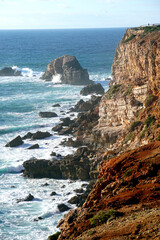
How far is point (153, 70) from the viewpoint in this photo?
42969 mm

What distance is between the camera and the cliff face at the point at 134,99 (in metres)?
40.7

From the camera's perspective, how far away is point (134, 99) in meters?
48.1

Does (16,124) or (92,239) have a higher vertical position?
(92,239)

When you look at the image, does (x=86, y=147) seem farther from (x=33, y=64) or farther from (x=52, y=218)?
(x=33, y=64)

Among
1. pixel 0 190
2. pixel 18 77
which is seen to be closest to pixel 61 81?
pixel 18 77

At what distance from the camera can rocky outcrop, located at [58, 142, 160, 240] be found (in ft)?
53.8

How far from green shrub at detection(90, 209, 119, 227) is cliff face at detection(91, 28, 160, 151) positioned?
55.8ft

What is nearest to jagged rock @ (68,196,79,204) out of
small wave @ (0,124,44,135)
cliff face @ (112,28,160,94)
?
cliff face @ (112,28,160,94)

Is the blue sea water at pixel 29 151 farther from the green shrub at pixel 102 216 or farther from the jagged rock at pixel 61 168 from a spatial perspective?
the green shrub at pixel 102 216

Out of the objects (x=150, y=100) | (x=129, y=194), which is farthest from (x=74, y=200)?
(x=129, y=194)

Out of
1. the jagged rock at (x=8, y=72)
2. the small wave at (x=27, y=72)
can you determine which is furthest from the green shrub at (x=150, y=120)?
the jagged rock at (x=8, y=72)

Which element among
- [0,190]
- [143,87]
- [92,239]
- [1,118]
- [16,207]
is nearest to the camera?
[92,239]

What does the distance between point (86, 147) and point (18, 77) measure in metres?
76.4

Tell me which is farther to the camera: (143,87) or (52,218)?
(143,87)
